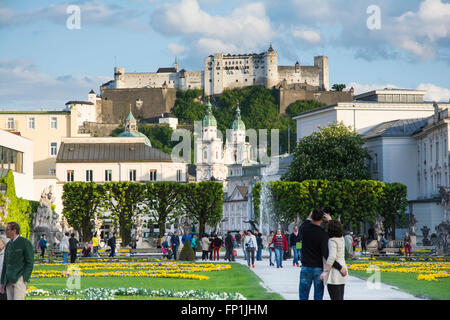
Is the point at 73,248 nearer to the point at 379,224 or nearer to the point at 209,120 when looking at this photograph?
the point at 379,224

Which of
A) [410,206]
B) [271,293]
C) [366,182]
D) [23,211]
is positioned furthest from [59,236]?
[271,293]

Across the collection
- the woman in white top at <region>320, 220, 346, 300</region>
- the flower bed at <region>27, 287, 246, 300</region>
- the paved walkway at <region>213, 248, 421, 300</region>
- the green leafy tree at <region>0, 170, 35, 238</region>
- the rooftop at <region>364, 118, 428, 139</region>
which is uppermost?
the rooftop at <region>364, 118, 428, 139</region>

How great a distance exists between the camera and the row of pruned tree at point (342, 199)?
64375 millimetres

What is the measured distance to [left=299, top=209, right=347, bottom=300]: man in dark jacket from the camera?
15672 mm

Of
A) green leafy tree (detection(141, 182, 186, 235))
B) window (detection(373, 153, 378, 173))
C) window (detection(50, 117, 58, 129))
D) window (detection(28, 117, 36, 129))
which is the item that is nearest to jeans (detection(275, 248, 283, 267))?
green leafy tree (detection(141, 182, 186, 235))

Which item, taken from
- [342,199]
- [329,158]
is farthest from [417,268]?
[329,158]

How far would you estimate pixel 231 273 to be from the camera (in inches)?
1230

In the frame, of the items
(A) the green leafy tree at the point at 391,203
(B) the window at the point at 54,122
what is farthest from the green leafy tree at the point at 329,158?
(B) the window at the point at 54,122

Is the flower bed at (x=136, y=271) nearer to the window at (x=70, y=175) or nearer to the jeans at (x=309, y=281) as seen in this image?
the jeans at (x=309, y=281)

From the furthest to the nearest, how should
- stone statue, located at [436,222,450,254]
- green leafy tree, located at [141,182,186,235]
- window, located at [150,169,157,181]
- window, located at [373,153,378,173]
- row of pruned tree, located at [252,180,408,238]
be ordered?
1. window, located at [150,169,157,181]
2. window, located at [373,153,378,173]
3. green leafy tree, located at [141,182,186,235]
4. row of pruned tree, located at [252,180,408,238]
5. stone statue, located at [436,222,450,254]

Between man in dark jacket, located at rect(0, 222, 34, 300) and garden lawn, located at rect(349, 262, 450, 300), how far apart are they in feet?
30.5

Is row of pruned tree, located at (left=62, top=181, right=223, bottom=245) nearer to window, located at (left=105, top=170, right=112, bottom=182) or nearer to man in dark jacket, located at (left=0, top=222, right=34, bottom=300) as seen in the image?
window, located at (left=105, top=170, right=112, bottom=182)

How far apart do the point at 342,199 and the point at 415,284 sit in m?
39.7

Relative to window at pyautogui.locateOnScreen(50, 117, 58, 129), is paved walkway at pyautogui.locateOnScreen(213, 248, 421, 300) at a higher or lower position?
lower
